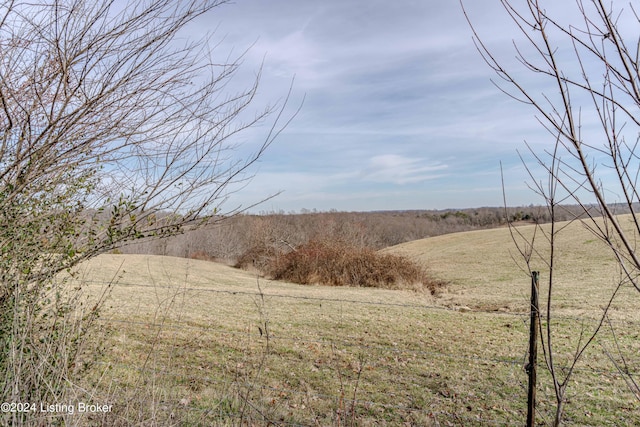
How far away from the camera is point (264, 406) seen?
503cm

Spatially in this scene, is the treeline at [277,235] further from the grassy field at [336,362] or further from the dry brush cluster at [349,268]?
the grassy field at [336,362]

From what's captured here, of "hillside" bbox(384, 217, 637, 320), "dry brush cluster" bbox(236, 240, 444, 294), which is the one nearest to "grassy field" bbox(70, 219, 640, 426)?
"hillside" bbox(384, 217, 637, 320)

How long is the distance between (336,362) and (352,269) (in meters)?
17.4

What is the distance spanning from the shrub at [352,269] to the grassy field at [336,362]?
199 inches

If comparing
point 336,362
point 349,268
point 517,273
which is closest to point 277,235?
point 349,268

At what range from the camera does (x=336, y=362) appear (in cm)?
505

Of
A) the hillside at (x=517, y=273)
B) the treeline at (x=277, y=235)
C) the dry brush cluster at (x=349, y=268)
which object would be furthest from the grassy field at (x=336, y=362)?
the treeline at (x=277, y=235)

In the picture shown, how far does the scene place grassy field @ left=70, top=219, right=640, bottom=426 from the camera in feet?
12.6

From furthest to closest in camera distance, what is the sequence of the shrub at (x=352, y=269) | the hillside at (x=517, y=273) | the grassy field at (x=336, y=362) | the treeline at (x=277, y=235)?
the treeline at (x=277, y=235)
the shrub at (x=352, y=269)
the hillside at (x=517, y=273)
the grassy field at (x=336, y=362)

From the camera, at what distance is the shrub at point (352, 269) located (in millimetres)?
21594

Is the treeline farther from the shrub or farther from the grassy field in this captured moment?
the grassy field

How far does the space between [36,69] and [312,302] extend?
1199 centimetres

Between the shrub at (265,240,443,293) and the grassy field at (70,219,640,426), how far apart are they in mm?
5043

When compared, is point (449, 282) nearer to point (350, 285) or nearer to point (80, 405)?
point (350, 285)
